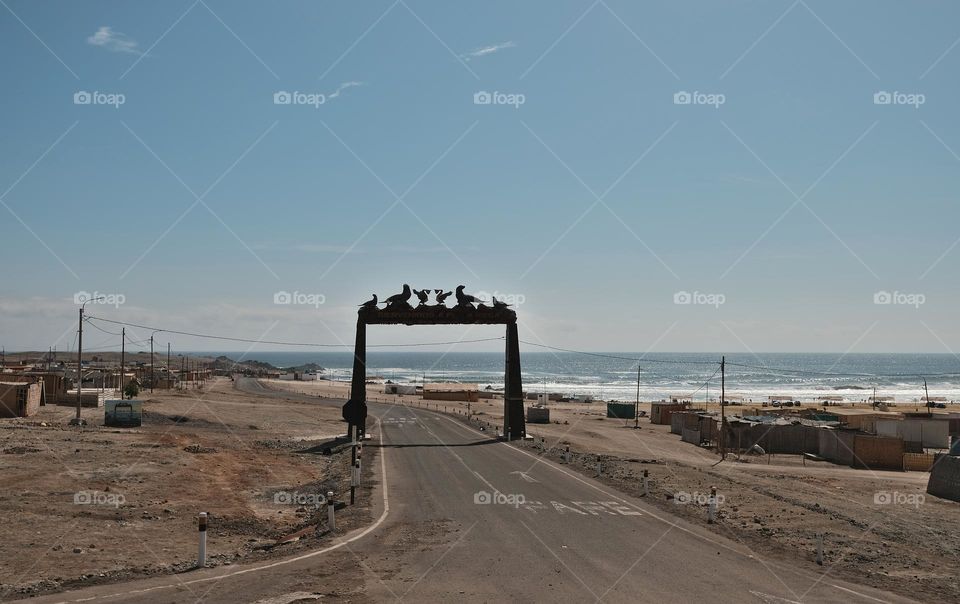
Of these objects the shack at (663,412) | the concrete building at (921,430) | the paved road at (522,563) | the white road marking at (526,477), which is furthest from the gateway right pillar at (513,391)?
the shack at (663,412)

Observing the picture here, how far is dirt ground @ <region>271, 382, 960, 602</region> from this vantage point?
16.3m

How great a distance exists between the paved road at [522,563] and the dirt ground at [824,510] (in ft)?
3.85

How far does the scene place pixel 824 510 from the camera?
24.2 meters

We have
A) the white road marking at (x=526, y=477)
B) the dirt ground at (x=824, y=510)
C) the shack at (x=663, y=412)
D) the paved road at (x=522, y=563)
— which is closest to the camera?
the paved road at (x=522, y=563)

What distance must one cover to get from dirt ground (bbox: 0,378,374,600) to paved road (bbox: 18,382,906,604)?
1.60 m

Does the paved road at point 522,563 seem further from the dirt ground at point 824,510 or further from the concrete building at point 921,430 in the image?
the concrete building at point 921,430

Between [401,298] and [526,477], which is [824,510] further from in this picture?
[401,298]

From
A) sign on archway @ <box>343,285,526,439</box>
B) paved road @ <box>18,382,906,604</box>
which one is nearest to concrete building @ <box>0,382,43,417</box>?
sign on archway @ <box>343,285,526,439</box>

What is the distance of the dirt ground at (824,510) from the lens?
16328mm

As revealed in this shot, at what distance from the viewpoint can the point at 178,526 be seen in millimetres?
19344

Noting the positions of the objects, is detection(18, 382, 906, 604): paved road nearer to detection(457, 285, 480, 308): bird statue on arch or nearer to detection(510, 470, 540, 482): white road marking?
detection(510, 470, 540, 482): white road marking

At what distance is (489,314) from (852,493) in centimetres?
2134

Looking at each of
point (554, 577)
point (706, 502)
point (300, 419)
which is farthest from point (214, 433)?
point (554, 577)

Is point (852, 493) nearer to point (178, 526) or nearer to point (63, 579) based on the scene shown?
point (178, 526)
